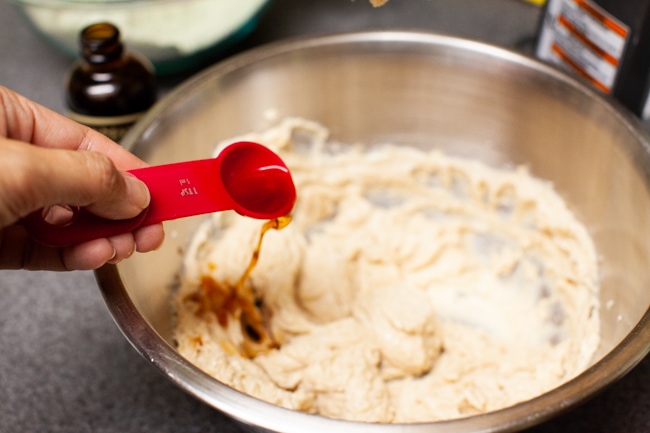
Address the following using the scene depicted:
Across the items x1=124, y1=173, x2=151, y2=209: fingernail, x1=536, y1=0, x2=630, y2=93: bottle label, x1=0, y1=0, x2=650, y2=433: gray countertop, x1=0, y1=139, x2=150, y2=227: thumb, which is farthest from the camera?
x1=536, y1=0, x2=630, y2=93: bottle label

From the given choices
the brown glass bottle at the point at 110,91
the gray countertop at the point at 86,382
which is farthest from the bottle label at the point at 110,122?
the gray countertop at the point at 86,382

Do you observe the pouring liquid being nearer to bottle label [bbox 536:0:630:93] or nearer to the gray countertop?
the gray countertop

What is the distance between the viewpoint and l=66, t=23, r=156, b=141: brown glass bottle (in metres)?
1.06

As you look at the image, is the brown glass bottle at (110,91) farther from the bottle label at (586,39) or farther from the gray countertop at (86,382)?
the bottle label at (586,39)

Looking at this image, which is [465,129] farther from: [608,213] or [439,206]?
[608,213]

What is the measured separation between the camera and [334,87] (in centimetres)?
114

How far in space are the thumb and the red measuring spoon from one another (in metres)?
0.07

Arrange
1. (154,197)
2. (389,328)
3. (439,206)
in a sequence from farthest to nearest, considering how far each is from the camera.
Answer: (439,206) < (389,328) < (154,197)

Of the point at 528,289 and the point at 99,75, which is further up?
the point at 99,75

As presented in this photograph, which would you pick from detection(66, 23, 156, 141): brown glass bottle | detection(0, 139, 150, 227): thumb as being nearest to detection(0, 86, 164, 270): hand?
detection(0, 139, 150, 227): thumb

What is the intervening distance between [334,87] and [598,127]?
0.44 meters

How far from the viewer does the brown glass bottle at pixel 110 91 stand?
1064 millimetres

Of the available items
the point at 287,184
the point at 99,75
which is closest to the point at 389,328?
the point at 287,184

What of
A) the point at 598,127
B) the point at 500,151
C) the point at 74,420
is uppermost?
the point at 598,127
